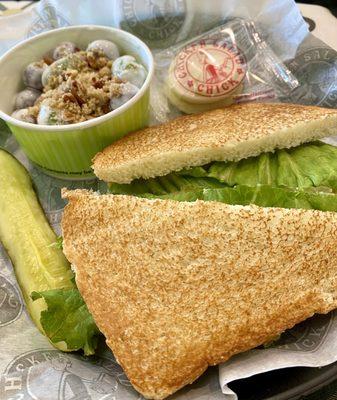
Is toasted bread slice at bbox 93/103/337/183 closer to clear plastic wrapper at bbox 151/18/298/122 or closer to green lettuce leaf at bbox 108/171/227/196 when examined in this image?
green lettuce leaf at bbox 108/171/227/196

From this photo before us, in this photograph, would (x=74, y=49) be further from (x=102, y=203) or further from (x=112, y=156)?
(x=102, y=203)

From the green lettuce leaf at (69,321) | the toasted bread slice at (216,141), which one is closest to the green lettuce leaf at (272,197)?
the toasted bread slice at (216,141)

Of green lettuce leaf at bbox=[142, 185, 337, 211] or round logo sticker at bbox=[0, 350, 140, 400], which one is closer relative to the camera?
round logo sticker at bbox=[0, 350, 140, 400]

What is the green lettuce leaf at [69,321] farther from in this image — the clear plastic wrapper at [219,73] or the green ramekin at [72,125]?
the clear plastic wrapper at [219,73]

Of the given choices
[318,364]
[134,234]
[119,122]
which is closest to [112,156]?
[119,122]

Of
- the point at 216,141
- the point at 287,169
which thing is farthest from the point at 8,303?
the point at 287,169

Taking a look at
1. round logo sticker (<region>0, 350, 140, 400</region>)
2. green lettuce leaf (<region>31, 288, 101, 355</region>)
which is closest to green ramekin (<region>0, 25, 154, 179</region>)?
green lettuce leaf (<region>31, 288, 101, 355</region>)

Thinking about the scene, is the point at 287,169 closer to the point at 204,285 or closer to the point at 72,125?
the point at 204,285
